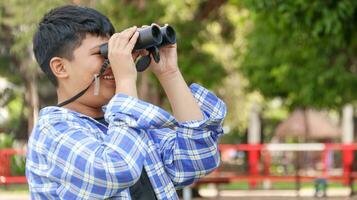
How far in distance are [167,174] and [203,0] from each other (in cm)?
1974

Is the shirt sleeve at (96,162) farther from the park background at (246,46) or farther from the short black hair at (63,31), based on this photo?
the park background at (246,46)

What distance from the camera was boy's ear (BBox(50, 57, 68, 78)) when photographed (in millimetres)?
2523

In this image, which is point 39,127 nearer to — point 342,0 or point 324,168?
point 342,0

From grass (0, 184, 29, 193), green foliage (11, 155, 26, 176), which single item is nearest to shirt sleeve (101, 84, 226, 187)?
grass (0, 184, 29, 193)

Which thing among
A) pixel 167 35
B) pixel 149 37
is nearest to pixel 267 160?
pixel 167 35

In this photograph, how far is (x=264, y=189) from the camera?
2223 centimetres

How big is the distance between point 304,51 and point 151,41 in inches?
611

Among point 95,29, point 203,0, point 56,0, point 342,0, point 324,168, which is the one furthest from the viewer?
point 203,0

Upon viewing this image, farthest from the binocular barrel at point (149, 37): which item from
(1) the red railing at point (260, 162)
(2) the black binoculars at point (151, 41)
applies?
(1) the red railing at point (260, 162)

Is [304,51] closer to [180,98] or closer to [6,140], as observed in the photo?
[180,98]

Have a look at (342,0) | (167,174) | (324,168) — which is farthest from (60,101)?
(324,168)

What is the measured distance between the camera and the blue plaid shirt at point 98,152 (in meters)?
2.31

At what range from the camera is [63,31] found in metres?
2.51

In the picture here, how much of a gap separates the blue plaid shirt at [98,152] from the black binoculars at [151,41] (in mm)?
154
